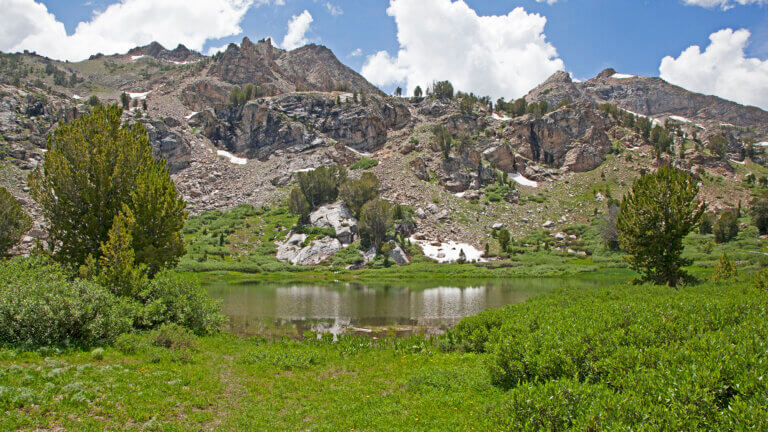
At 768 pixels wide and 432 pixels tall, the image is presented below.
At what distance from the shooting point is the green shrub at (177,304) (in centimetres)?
1881

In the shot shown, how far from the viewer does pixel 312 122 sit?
157m

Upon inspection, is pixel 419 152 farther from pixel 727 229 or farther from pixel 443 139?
pixel 727 229

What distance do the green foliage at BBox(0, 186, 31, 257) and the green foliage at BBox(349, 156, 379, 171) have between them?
92.8 metres

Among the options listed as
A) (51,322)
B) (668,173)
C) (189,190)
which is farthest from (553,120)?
(51,322)

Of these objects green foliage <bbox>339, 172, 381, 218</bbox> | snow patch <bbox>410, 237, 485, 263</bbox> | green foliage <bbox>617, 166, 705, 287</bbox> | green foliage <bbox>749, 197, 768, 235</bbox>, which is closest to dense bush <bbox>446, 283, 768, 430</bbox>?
green foliage <bbox>617, 166, 705, 287</bbox>

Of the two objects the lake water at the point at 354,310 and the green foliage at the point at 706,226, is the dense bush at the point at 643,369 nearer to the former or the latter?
the lake water at the point at 354,310

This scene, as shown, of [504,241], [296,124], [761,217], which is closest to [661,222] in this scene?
[504,241]

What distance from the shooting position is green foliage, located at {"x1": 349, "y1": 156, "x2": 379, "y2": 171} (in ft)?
438

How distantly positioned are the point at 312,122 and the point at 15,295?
5908 inches

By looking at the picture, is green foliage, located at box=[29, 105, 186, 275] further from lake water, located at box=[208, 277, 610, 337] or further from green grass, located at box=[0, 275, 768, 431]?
green grass, located at box=[0, 275, 768, 431]

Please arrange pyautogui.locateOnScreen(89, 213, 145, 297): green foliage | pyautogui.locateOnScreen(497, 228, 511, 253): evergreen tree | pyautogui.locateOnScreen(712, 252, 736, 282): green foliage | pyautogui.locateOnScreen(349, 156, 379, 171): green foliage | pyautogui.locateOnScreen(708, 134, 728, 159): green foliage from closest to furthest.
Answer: pyautogui.locateOnScreen(89, 213, 145, 297): green foliage → pyautogui.locateOnScreen(712, 252, 736, 282): green foliage → pyautogui.locateOnScreen(497, 228, 511, 253): evergreen tree → pyautogui.locateOnScreen(349, 156, 379, 171): green foliage → pyautogui.locateOnScreen(708, 134, 728, 159): green foliage

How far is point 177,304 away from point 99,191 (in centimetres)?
805

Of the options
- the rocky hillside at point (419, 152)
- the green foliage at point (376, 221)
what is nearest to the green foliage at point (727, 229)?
the rocky hillside at point (419, 152)

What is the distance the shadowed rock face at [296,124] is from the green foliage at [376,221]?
220 feet
